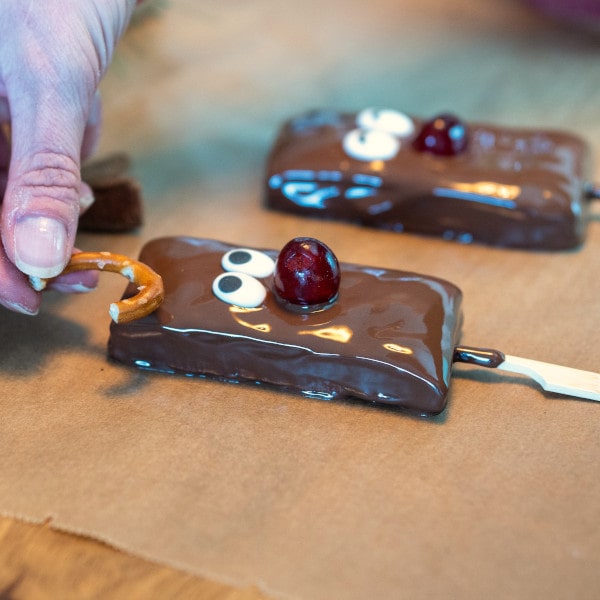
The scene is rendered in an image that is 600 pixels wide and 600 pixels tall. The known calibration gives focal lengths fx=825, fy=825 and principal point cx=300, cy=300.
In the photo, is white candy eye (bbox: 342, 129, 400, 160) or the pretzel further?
white candy eye (bbox: 342, 129, 400, 160)

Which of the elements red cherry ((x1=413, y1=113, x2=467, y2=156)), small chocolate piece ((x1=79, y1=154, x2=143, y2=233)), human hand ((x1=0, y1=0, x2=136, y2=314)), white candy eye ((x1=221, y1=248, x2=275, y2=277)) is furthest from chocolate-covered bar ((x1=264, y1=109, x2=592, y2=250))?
human hand ((x1=0, y1=0, x2=136, y2=314))

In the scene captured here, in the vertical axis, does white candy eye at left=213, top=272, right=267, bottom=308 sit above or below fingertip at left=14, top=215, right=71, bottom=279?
below

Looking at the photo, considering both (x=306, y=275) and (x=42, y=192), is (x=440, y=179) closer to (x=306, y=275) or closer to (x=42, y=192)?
(x=306, y=275)

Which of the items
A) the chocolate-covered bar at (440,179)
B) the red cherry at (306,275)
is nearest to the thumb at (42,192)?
the red cherry at (306,275)

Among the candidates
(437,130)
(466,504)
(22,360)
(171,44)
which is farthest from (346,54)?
(466,504)

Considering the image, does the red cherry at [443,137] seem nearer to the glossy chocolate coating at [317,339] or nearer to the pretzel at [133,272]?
the glossy chocolate coating at [317,339]

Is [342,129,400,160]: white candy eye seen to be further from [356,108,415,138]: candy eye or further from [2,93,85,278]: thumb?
[2,93,85,278]: thumb
